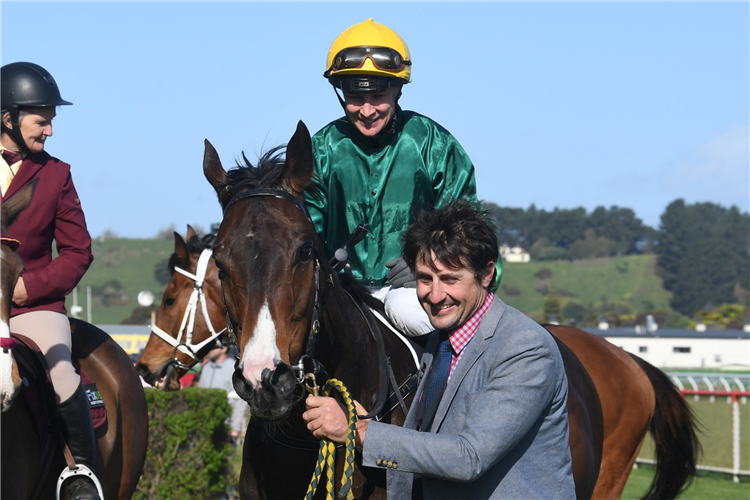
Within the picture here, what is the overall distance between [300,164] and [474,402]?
1.30 m

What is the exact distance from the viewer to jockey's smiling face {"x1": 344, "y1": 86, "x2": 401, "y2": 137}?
3.99 m

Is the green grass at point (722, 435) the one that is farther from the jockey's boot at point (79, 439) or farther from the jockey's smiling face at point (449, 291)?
the jockey's smiling face at point (449, 291)

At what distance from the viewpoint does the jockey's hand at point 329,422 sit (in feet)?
8.48

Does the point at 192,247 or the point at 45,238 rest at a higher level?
the point at 45,238

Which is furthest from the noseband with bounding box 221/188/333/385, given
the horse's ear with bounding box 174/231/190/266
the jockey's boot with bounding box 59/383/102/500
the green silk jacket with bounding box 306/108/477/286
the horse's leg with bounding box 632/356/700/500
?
the horse's ear with bounding box 174/231/190/266

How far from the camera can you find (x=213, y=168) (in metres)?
3.44

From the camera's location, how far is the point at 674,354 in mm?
62406

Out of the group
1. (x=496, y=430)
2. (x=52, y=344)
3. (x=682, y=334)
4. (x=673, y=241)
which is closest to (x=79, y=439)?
(x=52, y=344)

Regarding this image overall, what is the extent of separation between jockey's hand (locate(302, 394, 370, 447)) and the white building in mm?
60884

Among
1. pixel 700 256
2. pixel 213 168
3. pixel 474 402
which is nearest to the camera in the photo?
pixel 474 402

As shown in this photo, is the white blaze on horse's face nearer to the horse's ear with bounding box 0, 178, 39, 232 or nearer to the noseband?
the noseband

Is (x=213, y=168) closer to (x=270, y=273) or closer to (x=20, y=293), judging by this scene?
(x=270, y=273)

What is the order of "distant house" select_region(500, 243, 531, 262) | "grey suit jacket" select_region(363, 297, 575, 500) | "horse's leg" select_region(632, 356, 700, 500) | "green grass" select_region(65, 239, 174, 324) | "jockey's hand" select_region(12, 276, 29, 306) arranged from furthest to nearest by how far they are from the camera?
1. "distant house" select_region(500, 243, 531, 262)
2. "green grass" select_region(65, 239, 174, 324)
3. "horse's leg" select_region(632, 356, 700, 500)
4. "jockey's hand" select_region(12, 276, 29, 306)
5. "grey suit jacket" select_region(363, 297, 575, 500)

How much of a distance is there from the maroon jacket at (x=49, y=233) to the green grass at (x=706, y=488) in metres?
8.36
